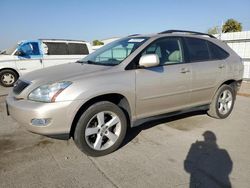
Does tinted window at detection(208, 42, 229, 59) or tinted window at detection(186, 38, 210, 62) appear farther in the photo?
tinted window at detection(208, 42, 229, 59)

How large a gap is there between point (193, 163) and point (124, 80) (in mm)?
1460

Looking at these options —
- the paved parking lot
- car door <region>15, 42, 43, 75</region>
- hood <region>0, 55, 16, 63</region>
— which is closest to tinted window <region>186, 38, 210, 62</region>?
the paved parking lot

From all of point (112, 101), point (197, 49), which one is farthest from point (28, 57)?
point (197, 49)

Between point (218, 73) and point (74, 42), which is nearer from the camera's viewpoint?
point (218, 73)

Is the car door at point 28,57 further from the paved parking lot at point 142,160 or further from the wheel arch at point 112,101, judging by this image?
the wheel arch at point 112,101

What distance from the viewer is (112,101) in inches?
134

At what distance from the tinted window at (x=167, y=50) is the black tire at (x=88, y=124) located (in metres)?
1.12

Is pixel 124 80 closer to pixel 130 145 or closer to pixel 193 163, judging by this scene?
pixel 130 145

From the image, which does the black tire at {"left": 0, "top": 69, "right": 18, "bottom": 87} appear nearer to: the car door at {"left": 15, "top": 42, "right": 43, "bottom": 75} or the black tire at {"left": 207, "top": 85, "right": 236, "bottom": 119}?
the car door at {"left": 15, "top": 42, "right": 43, "bottom": 75}

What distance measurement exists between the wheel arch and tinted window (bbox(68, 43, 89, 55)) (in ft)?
24.6

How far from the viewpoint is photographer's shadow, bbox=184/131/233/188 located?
264cm

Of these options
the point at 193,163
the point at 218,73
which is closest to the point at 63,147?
the point at 193,163

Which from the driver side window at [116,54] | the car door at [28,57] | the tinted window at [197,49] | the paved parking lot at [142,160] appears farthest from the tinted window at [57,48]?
the tinted window at [197,49]

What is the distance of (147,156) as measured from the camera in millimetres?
3252
